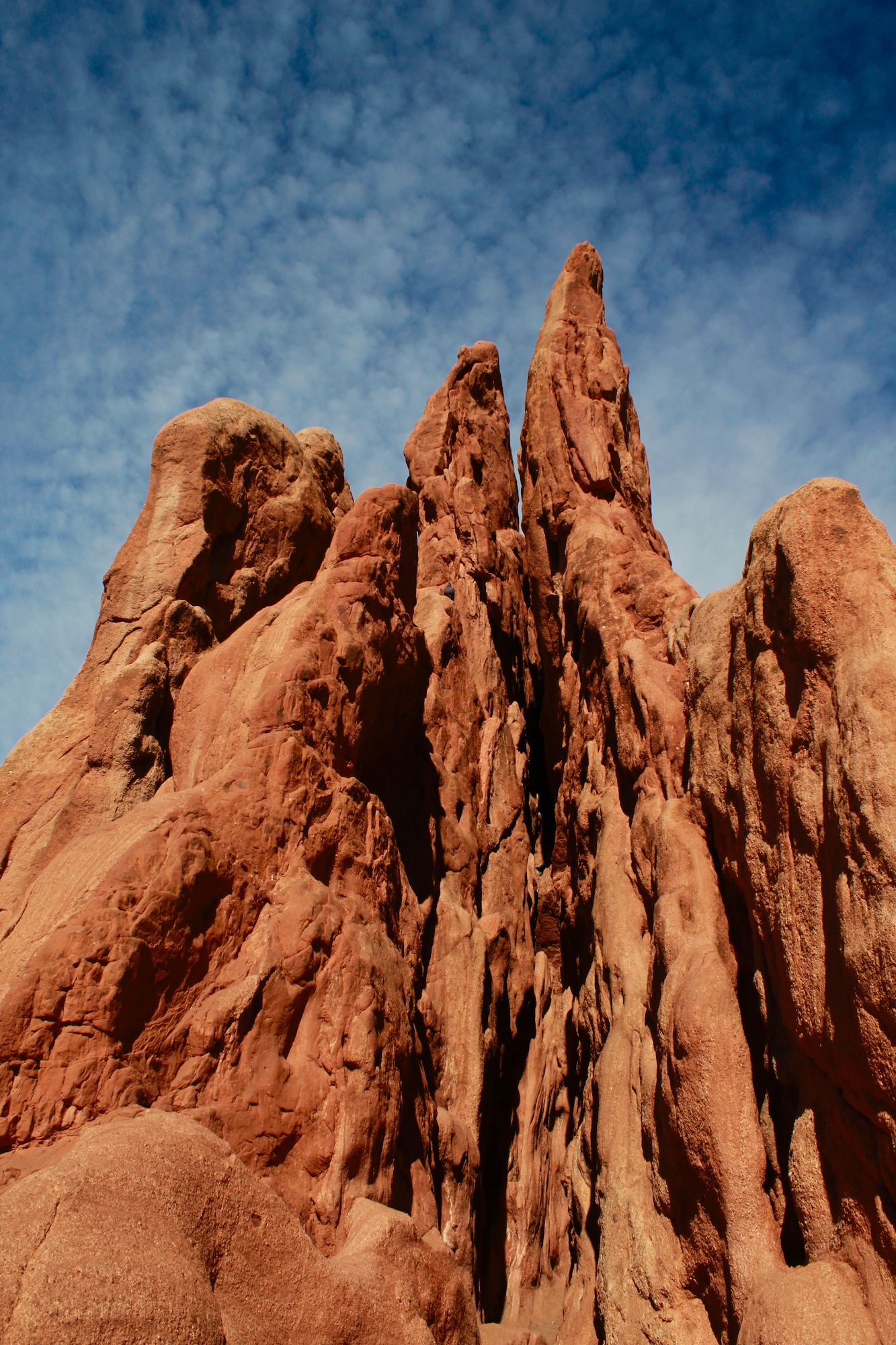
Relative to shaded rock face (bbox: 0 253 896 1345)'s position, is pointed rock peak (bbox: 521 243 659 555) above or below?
above

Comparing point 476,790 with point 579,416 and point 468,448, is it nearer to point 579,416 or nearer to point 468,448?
point 579,416

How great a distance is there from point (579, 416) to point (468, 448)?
300 centimetres

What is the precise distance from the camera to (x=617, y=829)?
1234 cm

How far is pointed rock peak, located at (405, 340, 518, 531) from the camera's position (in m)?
19.4

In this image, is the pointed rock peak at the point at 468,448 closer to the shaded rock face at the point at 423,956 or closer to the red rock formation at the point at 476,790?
the red rock formation at the point at 476,790

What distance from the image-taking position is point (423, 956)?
11727 millimetres

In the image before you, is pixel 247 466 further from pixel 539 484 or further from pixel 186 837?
pixel 539 484

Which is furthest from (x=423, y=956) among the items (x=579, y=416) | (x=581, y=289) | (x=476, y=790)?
(x=581, y=289)

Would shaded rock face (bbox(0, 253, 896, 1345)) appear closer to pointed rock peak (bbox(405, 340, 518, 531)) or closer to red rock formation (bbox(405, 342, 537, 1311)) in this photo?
red rock formation (bbox(405, 342, 537, 1311))

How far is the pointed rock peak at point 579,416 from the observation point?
17828 mm

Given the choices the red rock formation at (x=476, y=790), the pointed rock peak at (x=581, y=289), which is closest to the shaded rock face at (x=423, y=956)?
the red rock formation at (x=476, y=790)

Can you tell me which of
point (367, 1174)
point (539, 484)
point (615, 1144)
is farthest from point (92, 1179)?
point (539, 484)

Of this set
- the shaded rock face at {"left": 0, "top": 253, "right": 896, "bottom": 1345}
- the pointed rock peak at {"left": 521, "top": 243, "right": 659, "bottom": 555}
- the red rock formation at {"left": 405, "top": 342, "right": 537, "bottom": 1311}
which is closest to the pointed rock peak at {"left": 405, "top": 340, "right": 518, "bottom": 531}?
the red rock formation at {"left": 405, "top": 342, "right": 537, "bottom": 1311}

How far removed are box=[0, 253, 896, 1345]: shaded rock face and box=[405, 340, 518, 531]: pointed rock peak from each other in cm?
468
